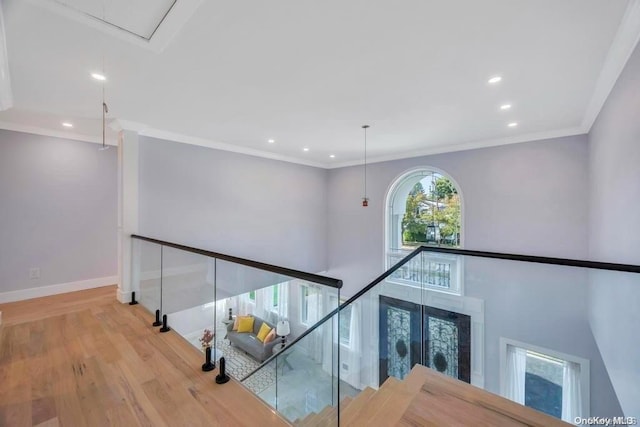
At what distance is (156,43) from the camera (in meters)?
1.97

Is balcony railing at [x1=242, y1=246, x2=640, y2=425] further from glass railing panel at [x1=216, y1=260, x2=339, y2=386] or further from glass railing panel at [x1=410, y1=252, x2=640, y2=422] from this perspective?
glass railing panel at [x1=216, y1=260, x2=339, y2=386]

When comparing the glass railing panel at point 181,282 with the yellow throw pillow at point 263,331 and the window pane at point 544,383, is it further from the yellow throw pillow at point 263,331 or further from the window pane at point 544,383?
the window pane at point 544,383

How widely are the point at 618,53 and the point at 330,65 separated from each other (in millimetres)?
2288

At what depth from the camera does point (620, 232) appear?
2492 millimetres

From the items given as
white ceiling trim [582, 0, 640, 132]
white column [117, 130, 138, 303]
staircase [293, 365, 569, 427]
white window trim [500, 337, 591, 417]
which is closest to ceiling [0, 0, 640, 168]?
white ceiling trim [582, 0, 640, 132]

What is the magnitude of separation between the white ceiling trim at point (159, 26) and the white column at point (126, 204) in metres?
2.36

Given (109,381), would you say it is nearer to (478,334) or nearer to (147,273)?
(147,273)

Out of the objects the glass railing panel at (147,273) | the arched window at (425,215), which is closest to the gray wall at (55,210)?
the glass railing panel at (147,273)

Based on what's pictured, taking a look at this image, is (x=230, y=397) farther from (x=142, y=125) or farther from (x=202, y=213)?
(x=142, y=125)

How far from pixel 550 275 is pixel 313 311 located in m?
2.86

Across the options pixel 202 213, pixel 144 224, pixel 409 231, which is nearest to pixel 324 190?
pixel 409 231

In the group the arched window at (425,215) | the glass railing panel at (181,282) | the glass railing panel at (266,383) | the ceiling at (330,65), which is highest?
the ceiling at (330,65)

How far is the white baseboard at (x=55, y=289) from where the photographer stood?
12.7 feet

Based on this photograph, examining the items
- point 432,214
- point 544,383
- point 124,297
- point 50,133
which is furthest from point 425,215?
point 50,133
